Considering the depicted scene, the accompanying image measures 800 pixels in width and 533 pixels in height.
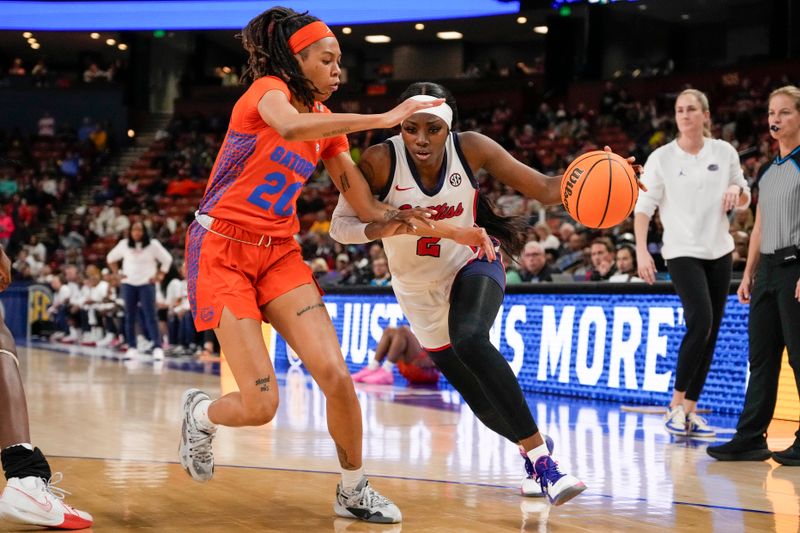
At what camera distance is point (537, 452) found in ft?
13.6

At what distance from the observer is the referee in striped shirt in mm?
5414

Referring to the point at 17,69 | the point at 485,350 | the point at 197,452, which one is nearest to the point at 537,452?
the point at 485,350

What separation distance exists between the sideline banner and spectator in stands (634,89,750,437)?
4.53ft

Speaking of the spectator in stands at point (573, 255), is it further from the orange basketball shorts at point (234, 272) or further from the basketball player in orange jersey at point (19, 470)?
the basketball player in orange jersey at point (19, 470)

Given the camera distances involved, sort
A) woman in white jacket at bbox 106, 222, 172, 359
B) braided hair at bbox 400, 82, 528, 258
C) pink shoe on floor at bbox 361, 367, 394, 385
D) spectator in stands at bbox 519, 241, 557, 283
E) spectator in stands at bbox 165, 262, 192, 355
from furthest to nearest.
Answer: spectator in stands at bbox 165, 262, 192, 355, woman in white jacket at bbox 106, 222, 172, 359, pink shoe on floor at bbox 361, 367, 394, 385, spectator in stands at bbox 519, 241, 557, 283, braided hair at bbox 400, 82, 528, 258

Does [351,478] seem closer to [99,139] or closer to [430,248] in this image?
[430,248]

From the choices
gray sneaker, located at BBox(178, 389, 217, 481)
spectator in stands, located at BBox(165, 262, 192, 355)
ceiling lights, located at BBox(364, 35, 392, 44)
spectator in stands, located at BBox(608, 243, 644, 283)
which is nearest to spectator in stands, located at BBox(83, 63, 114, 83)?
ceiling lights, located at BBox(364, 35, 392, 44)

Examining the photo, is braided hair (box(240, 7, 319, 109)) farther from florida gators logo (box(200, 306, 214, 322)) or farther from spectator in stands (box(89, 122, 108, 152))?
spectator in stands (box(89, 122, 108, 152))

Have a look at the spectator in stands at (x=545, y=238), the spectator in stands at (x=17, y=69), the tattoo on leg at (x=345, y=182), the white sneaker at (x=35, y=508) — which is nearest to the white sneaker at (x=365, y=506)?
the white sneaker at (x=35, y=508)

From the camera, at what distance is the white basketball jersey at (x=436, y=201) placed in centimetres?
460

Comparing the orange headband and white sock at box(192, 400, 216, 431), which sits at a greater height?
the orange headband

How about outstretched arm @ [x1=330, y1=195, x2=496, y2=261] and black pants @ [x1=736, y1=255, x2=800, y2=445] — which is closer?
outstretched arm @ [x1=330, y1=195, x2=496, y2=261]

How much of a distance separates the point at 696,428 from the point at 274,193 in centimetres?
372

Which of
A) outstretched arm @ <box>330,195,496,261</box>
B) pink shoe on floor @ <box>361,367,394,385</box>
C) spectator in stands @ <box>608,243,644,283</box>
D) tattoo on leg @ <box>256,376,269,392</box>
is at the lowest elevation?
pink shoe on floor @ <box>361,367,394,385</box>
